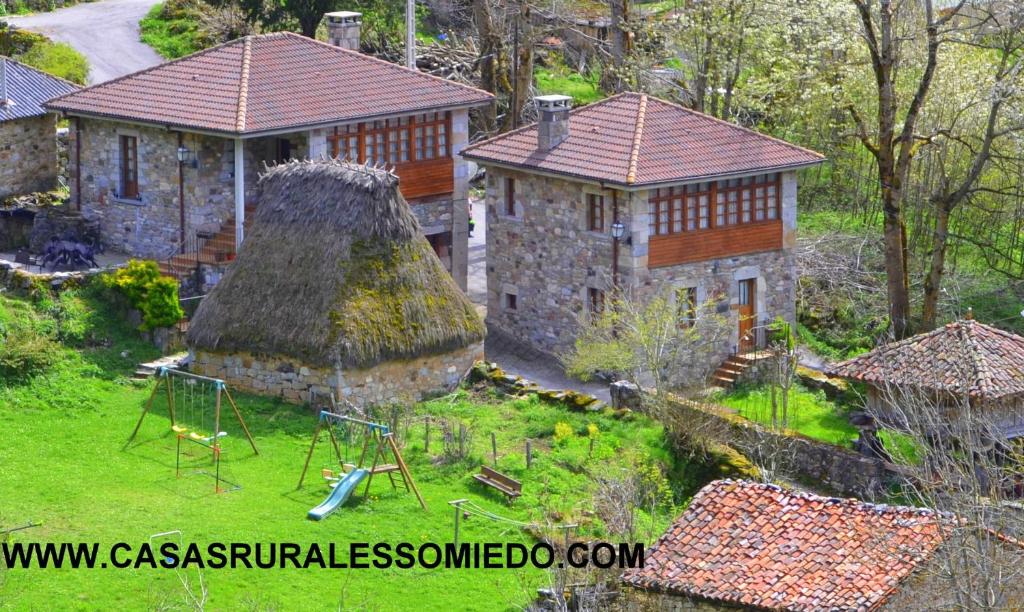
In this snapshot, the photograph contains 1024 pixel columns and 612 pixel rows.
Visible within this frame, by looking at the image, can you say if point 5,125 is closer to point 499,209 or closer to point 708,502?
point 499,209

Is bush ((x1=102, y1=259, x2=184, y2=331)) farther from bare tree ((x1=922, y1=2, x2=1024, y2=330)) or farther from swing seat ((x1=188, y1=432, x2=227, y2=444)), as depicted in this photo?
bare tree ((x1=922, y1=2, x2=1024, y2=330))

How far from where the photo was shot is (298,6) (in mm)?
54781

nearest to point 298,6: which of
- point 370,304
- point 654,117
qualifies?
point 654,117

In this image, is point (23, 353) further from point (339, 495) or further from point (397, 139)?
point (397, 139)

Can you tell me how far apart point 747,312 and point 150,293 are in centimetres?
1229

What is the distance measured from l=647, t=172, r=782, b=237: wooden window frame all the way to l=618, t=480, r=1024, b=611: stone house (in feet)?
43.9

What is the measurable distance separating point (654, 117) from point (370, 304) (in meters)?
8.70

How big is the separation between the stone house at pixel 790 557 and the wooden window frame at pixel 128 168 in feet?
63.2

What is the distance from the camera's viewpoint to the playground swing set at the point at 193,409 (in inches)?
1308

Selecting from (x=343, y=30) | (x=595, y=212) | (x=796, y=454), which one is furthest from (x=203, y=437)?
(x=343, y=30)

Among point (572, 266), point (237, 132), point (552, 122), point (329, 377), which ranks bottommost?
point (329, 377)

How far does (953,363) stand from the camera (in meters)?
34.8

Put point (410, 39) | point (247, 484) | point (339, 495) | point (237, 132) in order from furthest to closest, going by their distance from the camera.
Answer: point (410, 39), point (237, 132), point (247, 484), point (339, 495)

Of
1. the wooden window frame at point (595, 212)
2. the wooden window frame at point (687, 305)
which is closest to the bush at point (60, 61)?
the wooden window frame at point (595, 212)
